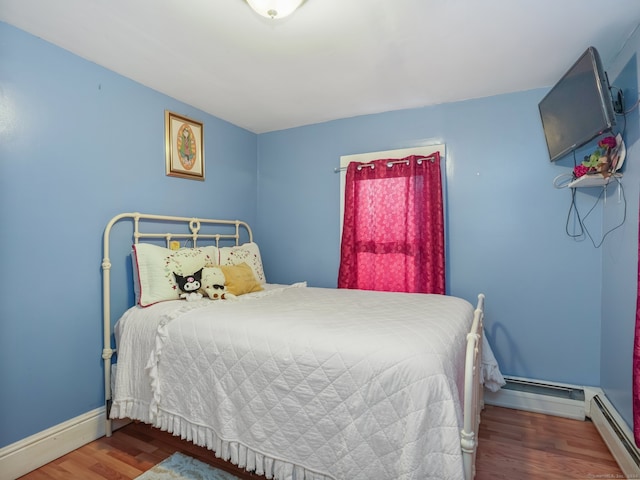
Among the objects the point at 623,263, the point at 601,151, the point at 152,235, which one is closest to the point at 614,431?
the point at 623,263

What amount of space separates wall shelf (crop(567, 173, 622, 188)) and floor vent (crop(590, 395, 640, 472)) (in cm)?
141

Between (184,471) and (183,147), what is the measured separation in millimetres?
2248

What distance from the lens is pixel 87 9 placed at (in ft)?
5.40

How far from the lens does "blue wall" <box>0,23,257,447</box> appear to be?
5.77 ft

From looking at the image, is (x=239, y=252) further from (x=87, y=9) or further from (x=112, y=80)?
(x=87, y=9)

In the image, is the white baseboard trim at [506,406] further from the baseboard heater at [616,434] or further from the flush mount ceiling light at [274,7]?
the flush mount ceiling light at [274,7]

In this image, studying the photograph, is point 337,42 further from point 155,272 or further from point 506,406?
point 506,406

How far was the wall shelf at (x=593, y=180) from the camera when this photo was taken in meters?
2.02

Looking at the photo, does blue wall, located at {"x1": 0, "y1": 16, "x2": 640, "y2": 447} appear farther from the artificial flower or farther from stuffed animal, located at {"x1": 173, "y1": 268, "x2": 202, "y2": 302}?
stuffed animal, located at {"x1": 173, "y1": 268, "x2": 202, "y2": 302}

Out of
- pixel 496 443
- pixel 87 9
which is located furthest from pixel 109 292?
pixel 496 443

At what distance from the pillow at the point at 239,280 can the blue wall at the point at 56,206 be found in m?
0.69

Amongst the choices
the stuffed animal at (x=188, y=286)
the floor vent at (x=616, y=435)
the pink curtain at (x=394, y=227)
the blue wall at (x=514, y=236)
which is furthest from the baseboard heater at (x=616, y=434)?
the stuffed animal at (x=188, y=286)

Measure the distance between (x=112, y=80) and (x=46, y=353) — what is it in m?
1.75

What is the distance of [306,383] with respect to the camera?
141 cm
